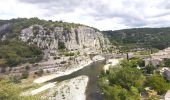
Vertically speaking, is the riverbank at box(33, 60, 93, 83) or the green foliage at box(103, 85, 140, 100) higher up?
the green foliage at box(103, 85, 140, 100)

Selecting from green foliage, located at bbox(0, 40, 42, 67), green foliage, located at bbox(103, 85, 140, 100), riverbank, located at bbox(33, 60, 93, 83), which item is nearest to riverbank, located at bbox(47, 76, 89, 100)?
green foliage, located at bbox(103, 85, 140, 100)

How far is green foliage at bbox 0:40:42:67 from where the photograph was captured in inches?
5809

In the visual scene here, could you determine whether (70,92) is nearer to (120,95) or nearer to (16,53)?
(120,95)

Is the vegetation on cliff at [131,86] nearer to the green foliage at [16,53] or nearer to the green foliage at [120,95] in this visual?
the green foliage at [120,95]

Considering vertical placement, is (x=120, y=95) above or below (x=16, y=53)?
above

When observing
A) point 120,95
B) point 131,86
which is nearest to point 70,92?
point 131,86

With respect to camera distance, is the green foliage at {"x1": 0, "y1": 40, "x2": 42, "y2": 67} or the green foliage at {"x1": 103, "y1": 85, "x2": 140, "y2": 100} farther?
the green foliage at {"x1": 0, "y1": 40, "x2": 42, "y2": 67}

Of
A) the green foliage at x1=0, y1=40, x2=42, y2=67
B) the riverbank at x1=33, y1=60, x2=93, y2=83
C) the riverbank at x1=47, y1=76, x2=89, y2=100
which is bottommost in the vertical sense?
the riverbank at x1=33, y1=60, x2=93, y2=83

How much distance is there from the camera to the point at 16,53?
165 metres

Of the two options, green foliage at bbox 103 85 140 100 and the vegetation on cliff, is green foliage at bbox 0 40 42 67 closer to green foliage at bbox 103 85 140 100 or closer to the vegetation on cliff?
the vegetation on cliff

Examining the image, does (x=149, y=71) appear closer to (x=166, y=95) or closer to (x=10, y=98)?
(x=166, y=95)

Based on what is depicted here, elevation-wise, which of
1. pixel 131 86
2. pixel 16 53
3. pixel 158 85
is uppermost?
pixel 158 85

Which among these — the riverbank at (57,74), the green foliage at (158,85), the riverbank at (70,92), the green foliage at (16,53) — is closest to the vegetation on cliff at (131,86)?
the green foliage at (158,85)

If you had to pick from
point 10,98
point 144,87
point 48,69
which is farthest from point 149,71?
point 10,98
